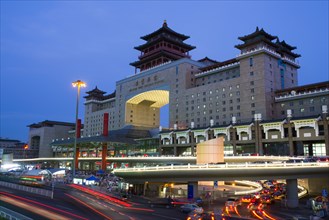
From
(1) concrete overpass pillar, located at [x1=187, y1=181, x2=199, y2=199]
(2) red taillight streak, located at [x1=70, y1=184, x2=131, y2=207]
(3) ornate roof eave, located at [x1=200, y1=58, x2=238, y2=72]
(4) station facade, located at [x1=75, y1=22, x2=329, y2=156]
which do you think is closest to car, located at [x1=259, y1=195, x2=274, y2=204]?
(1) concrete overpass pillar, located at [x1=187, y1=181, x2=199, y2=199]

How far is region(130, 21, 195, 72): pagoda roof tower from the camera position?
144000 mm

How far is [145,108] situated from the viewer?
162 meters

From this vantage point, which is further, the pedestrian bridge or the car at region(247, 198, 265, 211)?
the pedestrian bridge

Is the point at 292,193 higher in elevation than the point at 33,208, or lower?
higher

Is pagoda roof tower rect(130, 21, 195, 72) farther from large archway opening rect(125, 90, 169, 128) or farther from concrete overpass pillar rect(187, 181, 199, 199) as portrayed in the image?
concrete overpass pillar rect(187, 181, 199, 199)

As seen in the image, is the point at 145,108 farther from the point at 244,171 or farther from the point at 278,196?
the point at 244,171

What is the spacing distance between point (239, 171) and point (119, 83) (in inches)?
4780

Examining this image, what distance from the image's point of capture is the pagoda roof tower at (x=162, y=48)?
144 meters

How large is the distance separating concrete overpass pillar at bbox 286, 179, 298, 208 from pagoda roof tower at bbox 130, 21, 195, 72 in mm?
101704

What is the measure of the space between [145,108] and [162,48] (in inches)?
1294

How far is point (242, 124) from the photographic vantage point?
9562cm

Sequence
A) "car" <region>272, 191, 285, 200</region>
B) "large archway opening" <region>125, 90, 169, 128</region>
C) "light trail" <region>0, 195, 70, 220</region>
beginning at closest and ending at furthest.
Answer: "light trail" <region>0, 195, 70, 220</region>, "car" <region>272, 191, 285, 200</region>, "large archway opening" <region>125, 90, 169, 128</region>

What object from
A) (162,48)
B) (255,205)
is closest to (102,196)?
(255,205)

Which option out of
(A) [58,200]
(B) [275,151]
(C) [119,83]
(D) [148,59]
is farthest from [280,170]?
(C) [119,83]
